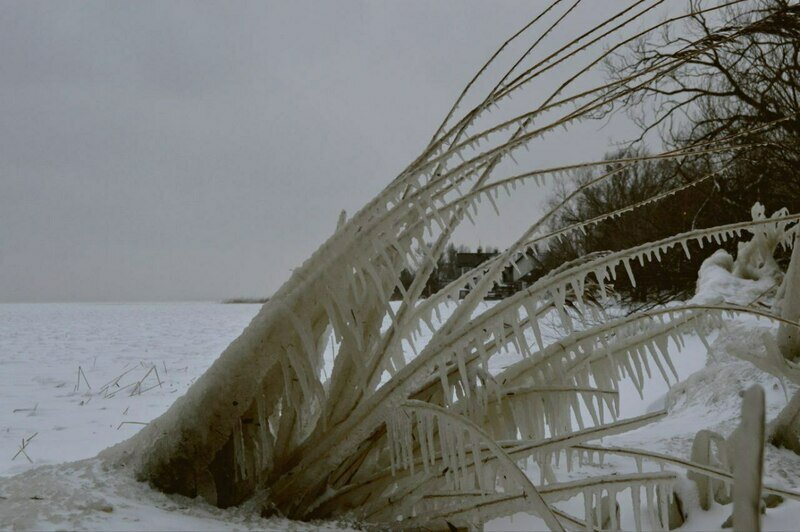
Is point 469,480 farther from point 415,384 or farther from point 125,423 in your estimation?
point 125,423

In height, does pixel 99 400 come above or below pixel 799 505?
above

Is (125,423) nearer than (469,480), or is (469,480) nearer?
(469,480)

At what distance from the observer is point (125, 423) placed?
90.7 inches

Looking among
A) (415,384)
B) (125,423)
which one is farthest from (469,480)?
(125,423)

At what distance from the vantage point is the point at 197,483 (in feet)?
2.68

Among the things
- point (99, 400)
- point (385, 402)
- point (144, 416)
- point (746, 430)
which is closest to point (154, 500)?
point (385, 402)

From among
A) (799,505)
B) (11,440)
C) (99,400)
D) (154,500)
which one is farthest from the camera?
(99,400)

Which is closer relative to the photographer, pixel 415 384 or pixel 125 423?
A: pixel 415 384

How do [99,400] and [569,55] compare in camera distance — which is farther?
[99,400]

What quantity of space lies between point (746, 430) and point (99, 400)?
4.55 m

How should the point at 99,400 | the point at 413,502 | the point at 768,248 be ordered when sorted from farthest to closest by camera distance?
1. the point at 99,400
2. the point at 768,248
3. the point at 413,502

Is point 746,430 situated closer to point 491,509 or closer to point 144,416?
point 491,509

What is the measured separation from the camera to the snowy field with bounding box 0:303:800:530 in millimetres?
694

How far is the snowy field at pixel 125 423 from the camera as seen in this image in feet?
2.28
